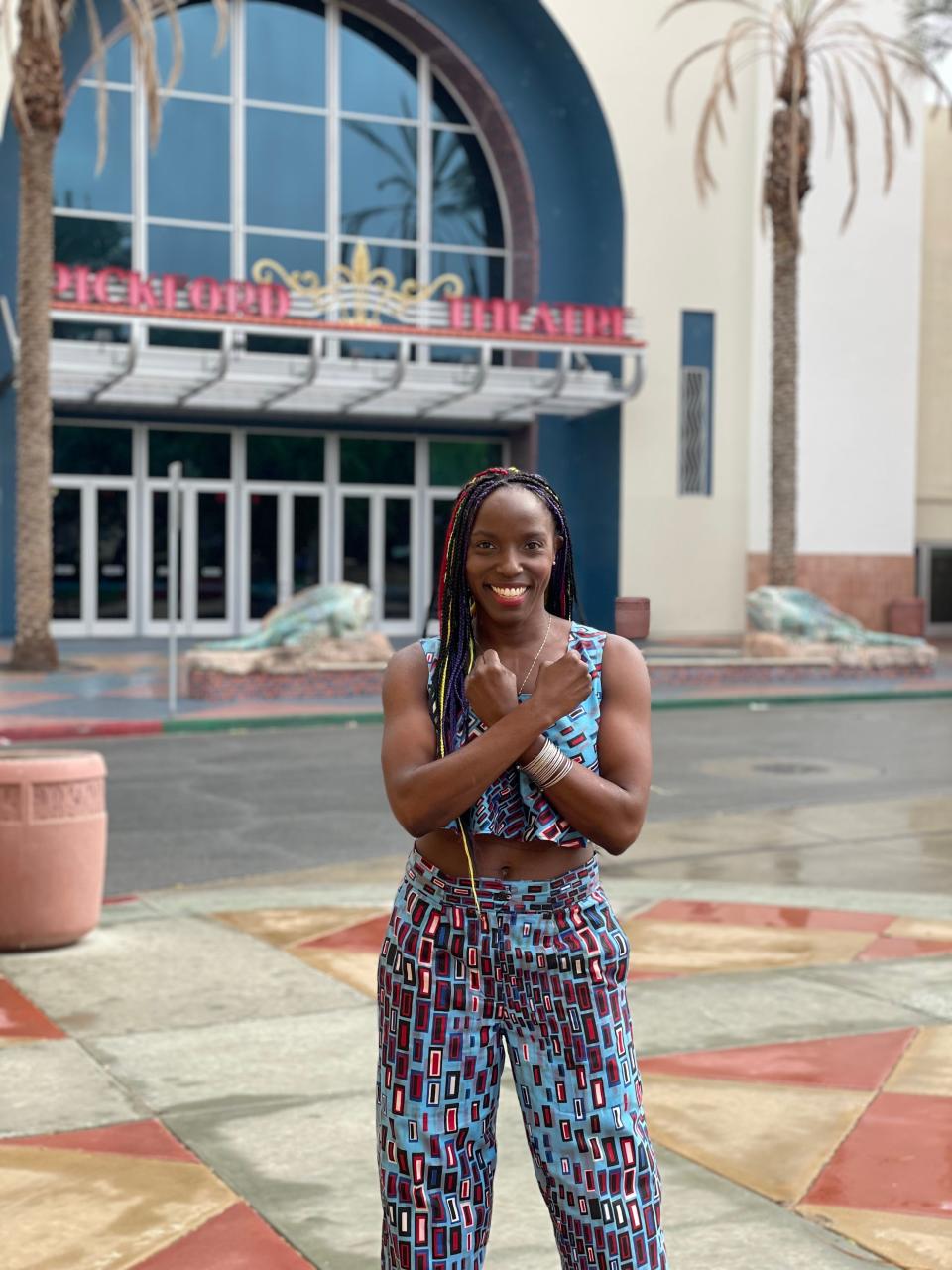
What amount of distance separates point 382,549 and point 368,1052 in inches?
1088

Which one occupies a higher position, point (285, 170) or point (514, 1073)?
point (285, 170)

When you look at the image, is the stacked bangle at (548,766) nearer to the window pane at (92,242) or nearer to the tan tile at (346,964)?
the tan tile at (346,964)

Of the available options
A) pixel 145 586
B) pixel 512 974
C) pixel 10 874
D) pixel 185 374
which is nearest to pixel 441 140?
pixel 185 374

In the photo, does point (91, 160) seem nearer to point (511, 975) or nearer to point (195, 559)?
point (195, 559)

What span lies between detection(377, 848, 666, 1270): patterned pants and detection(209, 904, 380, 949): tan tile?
175 inches

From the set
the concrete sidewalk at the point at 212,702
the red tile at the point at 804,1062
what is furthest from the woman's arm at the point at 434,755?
the concrete sidewalk at the point at 212,702

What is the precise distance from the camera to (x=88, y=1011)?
20.1 ft

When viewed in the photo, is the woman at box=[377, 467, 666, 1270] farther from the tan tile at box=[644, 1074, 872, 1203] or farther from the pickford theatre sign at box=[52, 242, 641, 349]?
the pickford theatre sign at box=[52, 242, 641, 349]

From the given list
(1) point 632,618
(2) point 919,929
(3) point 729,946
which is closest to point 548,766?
(1) point 632,618

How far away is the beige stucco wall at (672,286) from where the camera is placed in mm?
32375

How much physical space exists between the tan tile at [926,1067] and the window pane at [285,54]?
29392 millimetres

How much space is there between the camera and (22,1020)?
5945 millimetres

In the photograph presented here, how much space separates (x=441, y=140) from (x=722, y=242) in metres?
6.22

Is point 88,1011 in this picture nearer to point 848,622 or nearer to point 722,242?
point 848,622
